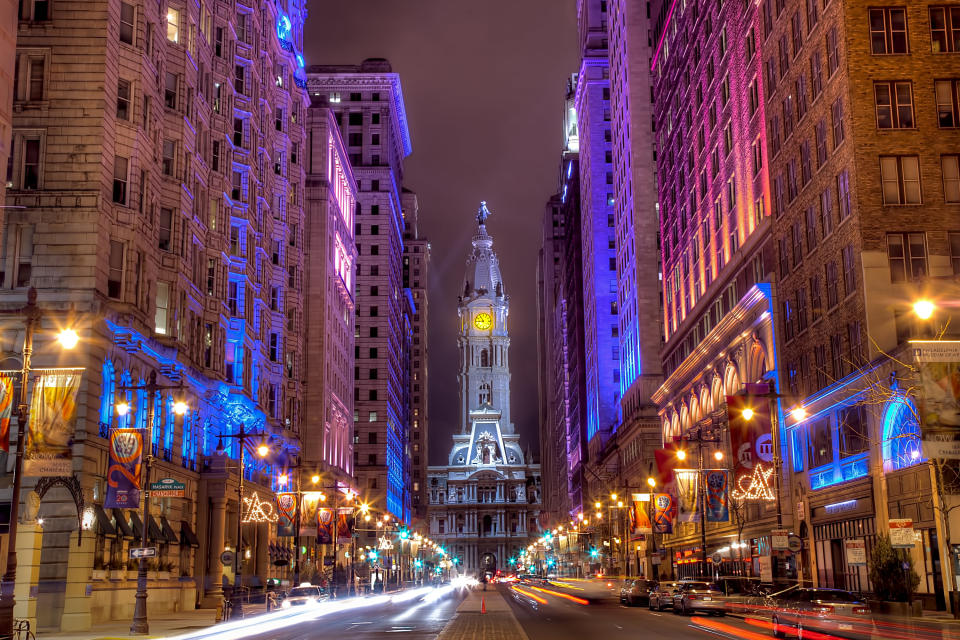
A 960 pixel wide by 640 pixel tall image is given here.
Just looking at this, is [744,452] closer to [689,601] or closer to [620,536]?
[689,601]

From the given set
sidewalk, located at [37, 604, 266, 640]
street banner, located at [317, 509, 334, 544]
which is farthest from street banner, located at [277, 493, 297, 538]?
sidewalk, located at [37, 604, 266, 640]

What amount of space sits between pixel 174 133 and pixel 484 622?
2979cm

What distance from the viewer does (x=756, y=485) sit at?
184 feet

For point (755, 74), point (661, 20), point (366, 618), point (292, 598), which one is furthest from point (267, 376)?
point (661, 20)

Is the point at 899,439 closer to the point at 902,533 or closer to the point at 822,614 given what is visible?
the point at 902,533

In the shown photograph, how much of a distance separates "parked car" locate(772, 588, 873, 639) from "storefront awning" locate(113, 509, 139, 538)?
28.5 meters

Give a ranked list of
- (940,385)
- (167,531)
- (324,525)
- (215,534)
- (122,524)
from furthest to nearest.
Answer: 1. (324,525)
2. (215,534)
3. (167,531)
4. (122,524)
5. (940,385)

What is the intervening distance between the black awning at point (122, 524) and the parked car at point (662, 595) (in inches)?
978

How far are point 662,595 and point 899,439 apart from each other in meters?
13.3

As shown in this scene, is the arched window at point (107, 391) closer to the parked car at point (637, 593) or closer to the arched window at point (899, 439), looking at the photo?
the parked car at point (637, 593)

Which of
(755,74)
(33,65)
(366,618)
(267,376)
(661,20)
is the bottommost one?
(366,618)

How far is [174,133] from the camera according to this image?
182 feet

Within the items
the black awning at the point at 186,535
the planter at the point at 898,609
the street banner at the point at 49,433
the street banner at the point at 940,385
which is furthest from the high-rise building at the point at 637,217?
the street banner at the point at 49,433

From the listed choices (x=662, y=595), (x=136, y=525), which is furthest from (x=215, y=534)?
(x=662, y=595)
